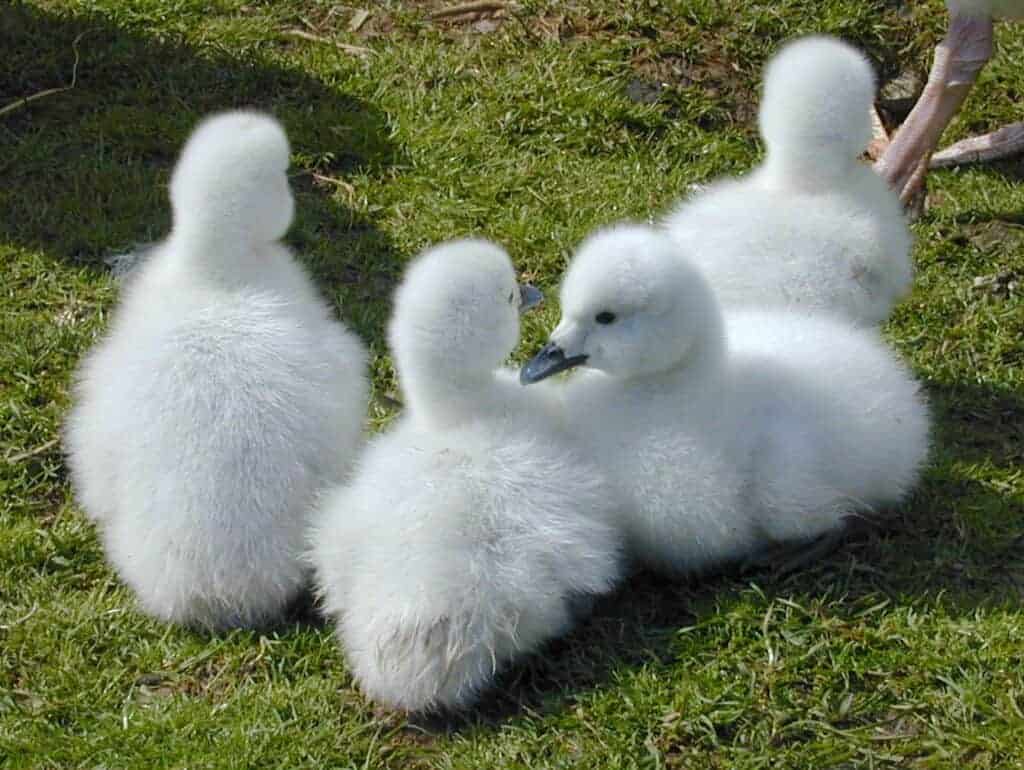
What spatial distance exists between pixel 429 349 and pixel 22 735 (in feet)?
3.96

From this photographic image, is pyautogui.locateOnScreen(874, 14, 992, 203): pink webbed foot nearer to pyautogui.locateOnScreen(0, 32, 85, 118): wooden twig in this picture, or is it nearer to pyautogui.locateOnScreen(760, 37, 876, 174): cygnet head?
pyautogui.locateOnScreen(760, 37, 876, 174): cygnet head

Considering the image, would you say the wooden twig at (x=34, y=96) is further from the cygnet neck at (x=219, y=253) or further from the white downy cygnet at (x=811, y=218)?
the white downy cygnet at (x=811, y=218)

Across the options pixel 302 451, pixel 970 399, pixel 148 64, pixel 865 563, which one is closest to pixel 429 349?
pixel 302 451

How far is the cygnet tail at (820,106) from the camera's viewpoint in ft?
14.6

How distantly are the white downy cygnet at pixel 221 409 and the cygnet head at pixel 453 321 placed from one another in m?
0.32

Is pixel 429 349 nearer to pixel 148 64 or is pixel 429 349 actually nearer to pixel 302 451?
pixel 302 451

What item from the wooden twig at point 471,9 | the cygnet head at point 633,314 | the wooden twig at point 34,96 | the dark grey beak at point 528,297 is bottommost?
the wooden twig at point 34,96

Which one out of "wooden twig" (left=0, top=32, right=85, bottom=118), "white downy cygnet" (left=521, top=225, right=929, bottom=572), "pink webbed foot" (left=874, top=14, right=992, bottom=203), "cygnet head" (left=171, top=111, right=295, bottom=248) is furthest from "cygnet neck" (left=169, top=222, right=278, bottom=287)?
"pink webbed foot" (left=874, top=14, right=992, bottom=203)

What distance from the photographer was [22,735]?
3.43 m

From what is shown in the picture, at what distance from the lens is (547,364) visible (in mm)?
3705

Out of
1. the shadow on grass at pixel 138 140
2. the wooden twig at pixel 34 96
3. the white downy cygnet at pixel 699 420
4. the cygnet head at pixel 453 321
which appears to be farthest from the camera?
the wooden twig at pixel 34 96

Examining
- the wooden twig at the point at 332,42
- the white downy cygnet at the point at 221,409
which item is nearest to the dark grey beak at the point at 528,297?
the white downy cygnet at the point at 221,409

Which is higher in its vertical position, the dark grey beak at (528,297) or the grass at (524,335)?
the dark grey beak at (528,297)

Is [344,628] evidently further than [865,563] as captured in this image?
No
